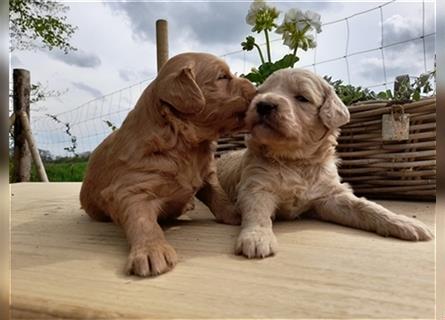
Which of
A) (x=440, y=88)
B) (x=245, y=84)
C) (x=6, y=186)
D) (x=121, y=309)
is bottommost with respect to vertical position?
(x=121, y=309)

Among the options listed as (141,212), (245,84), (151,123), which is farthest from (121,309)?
(245,84)

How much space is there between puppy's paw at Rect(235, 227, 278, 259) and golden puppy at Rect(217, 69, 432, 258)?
20 cm

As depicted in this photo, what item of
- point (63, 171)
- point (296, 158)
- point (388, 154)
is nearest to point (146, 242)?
point (296, 158)

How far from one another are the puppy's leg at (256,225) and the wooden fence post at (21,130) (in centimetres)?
469

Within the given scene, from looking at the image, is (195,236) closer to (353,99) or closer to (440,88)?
(440,88)

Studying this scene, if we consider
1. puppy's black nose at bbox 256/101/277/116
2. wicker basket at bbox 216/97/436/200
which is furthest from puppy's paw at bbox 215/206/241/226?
wicker basket at bbox 216/97/436/200

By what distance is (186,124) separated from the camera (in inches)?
61.6

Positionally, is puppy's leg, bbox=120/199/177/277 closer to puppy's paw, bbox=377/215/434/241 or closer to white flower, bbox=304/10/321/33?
puppy's paw, bbox=377/215/434/241

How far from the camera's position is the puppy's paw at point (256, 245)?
122 centimetres

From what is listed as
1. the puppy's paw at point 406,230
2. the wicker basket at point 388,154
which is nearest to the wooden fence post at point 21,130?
the wicker basket at point 388,154

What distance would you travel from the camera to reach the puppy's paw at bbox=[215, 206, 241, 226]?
170cm

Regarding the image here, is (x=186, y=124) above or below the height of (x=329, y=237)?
above

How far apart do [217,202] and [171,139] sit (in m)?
0.41

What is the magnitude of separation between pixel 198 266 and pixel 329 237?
21.7 inches
